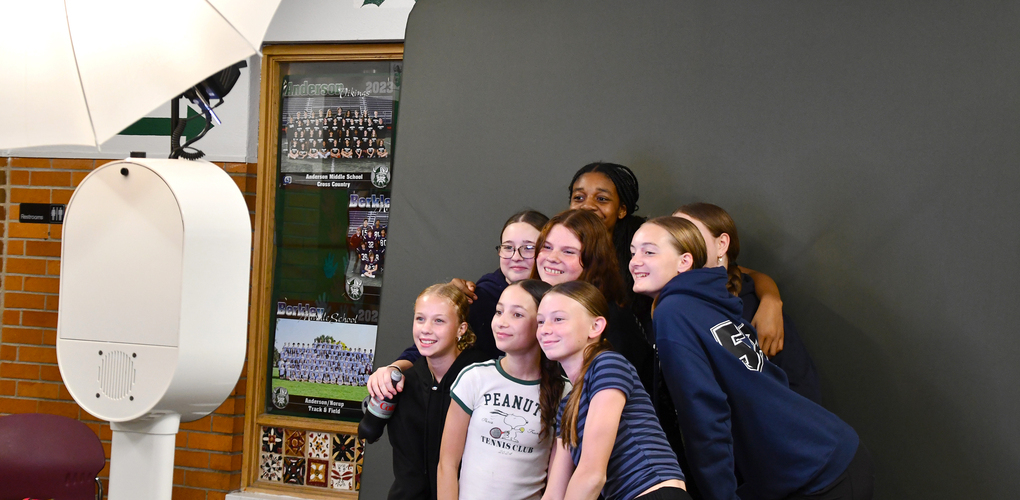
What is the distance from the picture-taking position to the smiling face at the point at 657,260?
1799mm

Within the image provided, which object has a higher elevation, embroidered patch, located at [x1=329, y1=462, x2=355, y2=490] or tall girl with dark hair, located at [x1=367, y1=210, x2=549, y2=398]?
tall girl with dark hair, located at [x1=367, y1=210, x2=549, y2=398]

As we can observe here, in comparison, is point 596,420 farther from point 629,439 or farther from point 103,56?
point 103,56

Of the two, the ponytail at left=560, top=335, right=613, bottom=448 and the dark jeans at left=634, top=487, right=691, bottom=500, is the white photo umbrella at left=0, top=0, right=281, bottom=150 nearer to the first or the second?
the ponytail at left=560, top=335, right=613, bottom=448

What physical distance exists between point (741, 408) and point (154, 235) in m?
1.38

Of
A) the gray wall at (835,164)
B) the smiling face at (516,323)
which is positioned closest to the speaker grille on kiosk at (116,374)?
the smiling face at (516,323)

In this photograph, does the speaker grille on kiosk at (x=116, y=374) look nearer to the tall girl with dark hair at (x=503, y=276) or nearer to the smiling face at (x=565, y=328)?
the tall girl with dark hair at (x=503, y=276)

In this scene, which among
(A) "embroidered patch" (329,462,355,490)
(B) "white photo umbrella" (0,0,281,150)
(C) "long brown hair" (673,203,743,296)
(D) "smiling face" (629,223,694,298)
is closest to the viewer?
(B) "white photo umbrella" (0,0,281,150)

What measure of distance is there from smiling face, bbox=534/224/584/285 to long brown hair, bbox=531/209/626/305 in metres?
0.01

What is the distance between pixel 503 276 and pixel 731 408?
0.77 metres

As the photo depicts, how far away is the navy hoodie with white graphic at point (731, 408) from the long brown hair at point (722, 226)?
0.26 metres

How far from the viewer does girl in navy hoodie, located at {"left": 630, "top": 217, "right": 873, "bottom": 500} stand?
1650 mm

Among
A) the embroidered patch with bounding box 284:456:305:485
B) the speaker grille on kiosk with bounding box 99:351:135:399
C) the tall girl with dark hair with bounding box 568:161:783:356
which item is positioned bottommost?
the embroidered patch with bounding box 284:456:305:485

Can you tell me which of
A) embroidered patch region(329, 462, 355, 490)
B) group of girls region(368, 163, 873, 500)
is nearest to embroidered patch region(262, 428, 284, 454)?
embroidered patch region(329, 462, 355, 490)

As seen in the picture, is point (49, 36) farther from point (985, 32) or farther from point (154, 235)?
point (985, 32)
